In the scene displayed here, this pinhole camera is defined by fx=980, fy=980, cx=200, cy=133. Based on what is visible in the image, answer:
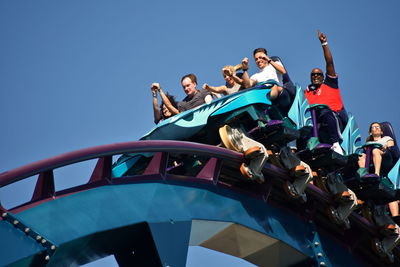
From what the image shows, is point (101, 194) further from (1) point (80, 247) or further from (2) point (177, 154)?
(2) point (177, 154)

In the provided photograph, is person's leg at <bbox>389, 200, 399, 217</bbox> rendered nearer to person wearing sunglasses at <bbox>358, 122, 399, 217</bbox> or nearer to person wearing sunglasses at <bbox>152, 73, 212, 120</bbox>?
person wearing sunglasses at <bbox>358, 122, 399, 217</bbox>

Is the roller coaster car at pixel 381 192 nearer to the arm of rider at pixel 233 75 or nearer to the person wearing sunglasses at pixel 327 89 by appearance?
the person wearing sunglasses at pixel 327 89

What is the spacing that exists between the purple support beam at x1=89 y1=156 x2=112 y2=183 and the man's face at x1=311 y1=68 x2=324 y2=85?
366 cm

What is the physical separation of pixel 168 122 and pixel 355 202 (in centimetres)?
253

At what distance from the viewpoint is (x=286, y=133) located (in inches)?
410

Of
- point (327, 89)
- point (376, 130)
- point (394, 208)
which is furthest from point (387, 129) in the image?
point (327, 89)

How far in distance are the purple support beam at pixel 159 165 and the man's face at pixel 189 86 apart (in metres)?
1.66

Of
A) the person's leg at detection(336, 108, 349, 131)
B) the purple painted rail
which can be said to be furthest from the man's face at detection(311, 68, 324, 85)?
the purple painted rail

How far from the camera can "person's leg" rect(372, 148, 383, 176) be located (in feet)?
39.2

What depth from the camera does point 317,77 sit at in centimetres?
1195

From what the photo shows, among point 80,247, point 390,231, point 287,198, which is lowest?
point 390,231

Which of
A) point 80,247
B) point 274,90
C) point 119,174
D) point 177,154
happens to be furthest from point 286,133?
point 80,247

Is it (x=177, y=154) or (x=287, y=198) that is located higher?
(x=177, y=154)

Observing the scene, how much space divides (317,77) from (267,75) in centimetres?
124
